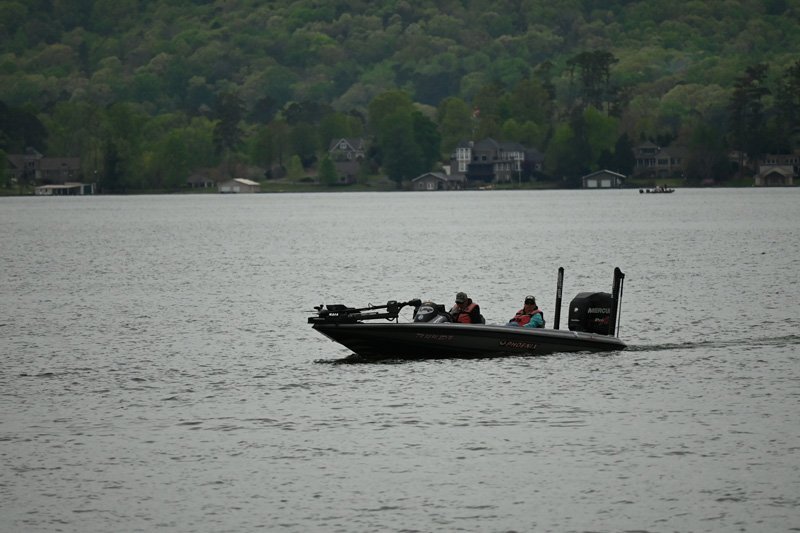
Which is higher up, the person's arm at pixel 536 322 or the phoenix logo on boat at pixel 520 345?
the person's arm at pixel 536 322

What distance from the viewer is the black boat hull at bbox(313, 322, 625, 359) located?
42.2 m

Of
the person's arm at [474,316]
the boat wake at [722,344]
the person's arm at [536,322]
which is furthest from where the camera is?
the boat wake at [722,344]

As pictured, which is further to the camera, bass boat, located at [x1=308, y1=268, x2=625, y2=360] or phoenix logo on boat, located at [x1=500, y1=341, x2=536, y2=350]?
phoenix logo on boat, located at [x1=500, y1=341, x2=536, y2=350]

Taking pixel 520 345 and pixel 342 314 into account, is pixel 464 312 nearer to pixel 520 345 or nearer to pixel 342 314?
pixel 520 345

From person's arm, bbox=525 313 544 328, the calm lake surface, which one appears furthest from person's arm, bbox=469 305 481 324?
person's arm, bbox=525 313 544 328

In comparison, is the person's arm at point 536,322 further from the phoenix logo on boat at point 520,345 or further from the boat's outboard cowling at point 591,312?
the boat's outboard cowling at point 591,312

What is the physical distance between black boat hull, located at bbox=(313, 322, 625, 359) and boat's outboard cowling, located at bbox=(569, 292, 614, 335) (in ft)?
2.21

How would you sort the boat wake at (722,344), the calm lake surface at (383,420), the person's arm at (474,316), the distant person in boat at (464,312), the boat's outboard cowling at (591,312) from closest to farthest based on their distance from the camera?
the calm lake surface at (383,420) < the distant person in boat at (464,312) < the person's arm at (474,316) < the boat's outboard cowling at (591,312) < the boat wake at (722,344)

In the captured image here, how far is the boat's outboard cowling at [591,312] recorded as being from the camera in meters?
44.0

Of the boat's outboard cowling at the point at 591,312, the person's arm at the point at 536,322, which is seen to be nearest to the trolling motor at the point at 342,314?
the person's arm at the point at 536,322

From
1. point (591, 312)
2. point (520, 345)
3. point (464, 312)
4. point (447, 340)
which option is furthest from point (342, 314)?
point (591, 312)

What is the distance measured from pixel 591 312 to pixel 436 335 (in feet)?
16.4

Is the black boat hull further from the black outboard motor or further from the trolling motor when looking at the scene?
the black outboard motor

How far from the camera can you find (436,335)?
42375mm
